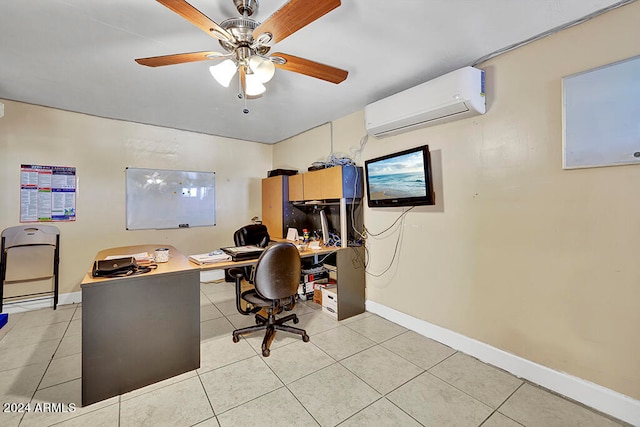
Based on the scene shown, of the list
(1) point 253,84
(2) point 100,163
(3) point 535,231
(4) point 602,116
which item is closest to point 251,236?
(1) point 253,84

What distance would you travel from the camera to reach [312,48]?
79.4 inches

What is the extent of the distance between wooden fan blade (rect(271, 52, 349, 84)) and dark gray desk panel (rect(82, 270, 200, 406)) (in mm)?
1680

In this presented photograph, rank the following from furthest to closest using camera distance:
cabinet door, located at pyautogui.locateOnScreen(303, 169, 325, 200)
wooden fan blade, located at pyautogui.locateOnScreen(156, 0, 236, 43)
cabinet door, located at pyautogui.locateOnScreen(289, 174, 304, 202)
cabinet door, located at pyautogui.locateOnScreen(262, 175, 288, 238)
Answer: cabinet door, located at pyautogui.locateOnScreen(262, 175, 288, 238), cabinet door, located at pyautogui.locateOnScreen(289, 174, 304, 202), cabinet door, located at pyautogui.locateOnScreen(303, 169, 325, 200), wooden fan blade, located at pyautogui.locateOnScreen(156, 0, 236, 43)

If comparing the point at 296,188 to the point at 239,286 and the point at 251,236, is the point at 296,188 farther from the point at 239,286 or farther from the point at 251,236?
the point at 239,286

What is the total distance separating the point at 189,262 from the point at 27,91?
2677 millimetres

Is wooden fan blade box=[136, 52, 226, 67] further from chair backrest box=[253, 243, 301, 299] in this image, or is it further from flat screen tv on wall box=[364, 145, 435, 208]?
flat screen tv on wall box=[364, 145, 435, 208]

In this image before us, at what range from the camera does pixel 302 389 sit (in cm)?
185

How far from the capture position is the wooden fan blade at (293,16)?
120 cm

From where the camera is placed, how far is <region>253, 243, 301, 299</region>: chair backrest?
2174mm

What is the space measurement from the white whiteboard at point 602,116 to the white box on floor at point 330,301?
2348 millimetres

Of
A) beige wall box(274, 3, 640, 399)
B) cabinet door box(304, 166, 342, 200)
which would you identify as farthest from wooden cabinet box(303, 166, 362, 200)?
beige wall box(274, 3, 640, 399)

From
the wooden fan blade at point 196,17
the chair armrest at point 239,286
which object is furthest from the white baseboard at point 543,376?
the wooden fan blade at point 196,17

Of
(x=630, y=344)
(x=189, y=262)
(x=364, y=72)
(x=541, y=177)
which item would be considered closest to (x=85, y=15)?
(x=189, y=262)

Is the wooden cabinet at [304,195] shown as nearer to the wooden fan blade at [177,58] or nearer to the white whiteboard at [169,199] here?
the white whiteboard at [169,199]
